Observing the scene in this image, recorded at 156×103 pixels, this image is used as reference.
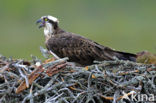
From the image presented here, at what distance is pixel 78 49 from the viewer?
891 centimetres

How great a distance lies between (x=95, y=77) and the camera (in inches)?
279

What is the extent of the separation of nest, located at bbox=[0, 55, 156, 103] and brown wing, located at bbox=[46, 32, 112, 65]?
137 cm

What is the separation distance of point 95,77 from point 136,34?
44.6 feet

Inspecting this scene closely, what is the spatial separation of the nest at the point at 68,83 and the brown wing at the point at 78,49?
1374 mm

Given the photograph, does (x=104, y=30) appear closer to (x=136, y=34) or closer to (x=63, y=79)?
(x=136, y=34)

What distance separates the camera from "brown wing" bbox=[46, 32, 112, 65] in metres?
8.83

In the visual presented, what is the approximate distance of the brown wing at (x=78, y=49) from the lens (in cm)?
883

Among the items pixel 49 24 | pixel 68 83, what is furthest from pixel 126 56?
pixel 68 83

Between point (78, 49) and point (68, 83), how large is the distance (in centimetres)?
187

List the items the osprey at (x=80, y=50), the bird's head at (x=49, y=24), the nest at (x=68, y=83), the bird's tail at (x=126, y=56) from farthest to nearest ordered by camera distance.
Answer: the bird's head at (x=49, y=24)
the osprey at (x=80, y=50)
the bird's tail at (x=126, y=56)
the nest at (x=68, y=83)

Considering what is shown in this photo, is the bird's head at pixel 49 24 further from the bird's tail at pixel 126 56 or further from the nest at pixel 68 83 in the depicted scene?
the nest at pixel 68 83

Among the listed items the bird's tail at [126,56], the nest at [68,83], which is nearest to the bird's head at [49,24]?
the bird's tail at [126,56]

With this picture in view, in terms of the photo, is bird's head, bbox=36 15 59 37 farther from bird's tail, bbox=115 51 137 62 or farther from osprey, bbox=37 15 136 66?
bird's tail, bbox=115 51 137 62

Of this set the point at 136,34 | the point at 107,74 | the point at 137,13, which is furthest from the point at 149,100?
the point at 137,13
